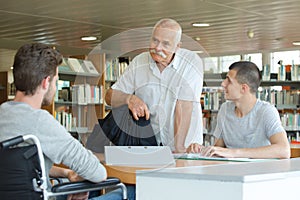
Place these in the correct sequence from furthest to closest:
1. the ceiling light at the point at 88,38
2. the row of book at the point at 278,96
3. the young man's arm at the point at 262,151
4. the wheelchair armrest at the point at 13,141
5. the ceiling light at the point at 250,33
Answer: the ceiling light at the point at 88,38 → the row of book at the point at 278,96 → the ceiling light at the point at 250,33 → the young man's arm at the point at 262,151 → the wheelchair armrest at the point at 13,141

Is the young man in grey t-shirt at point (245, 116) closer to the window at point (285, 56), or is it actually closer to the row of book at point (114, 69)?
the row of book at point (114, 69)

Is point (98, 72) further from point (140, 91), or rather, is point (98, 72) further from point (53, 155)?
point (53, 155)

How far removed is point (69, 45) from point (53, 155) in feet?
30.7

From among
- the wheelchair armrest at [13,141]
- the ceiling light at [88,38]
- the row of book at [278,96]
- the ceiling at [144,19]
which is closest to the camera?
the wheelchair armrest at [13,141]

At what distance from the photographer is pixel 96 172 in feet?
6.43

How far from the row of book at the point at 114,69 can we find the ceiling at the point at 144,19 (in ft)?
13.5

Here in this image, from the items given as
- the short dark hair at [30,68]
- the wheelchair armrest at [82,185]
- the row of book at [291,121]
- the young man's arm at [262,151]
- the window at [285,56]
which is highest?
the window at [285,56]

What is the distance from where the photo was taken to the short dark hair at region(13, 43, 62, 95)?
2043mm

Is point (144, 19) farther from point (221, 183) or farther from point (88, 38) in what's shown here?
point (221, 183)

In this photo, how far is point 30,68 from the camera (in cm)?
204

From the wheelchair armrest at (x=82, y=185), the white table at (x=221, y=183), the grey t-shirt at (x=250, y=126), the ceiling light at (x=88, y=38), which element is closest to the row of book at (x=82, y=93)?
Answer: the wheelchair armrest at (x=82, y=185)

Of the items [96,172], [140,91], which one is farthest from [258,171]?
[140,91]

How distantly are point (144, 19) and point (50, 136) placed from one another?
20.3 ft

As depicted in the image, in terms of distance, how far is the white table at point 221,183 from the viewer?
168 cm
